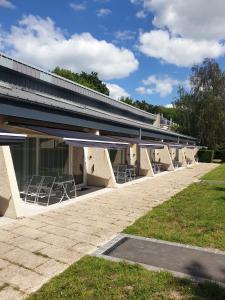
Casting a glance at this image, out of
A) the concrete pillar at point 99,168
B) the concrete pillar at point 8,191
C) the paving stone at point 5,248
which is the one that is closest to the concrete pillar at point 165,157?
the concrete pillar at point 99,168

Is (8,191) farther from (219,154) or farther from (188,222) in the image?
(219,154)

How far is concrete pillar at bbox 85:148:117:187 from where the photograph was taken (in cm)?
1587

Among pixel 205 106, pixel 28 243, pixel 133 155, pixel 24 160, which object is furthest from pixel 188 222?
pixel 205 106

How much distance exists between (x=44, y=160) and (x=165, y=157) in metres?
15.9

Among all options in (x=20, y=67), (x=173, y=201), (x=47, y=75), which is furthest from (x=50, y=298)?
(x=47, y=75)

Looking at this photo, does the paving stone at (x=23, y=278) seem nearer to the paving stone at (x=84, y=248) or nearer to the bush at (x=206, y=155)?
the paving stone at (x=84, y=248)

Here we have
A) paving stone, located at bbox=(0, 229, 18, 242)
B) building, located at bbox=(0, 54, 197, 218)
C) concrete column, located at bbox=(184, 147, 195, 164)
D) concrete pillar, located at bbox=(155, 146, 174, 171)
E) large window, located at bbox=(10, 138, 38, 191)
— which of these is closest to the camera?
paving stone, located at bbox=(0, 229, 18, 242)

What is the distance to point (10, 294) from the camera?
493 centimetres

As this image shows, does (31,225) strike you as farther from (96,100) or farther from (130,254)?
(96,100)

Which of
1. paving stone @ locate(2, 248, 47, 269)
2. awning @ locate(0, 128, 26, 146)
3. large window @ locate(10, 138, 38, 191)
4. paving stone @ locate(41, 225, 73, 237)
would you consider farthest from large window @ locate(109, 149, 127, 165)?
paving stone @ locate(2, 248, 47, 269)

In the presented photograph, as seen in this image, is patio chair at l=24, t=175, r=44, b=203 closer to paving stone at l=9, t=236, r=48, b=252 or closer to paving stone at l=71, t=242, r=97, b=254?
paving stone at l=9, t=236, r=48, b=252

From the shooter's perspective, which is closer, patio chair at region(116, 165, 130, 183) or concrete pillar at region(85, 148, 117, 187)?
concrete pillar at region(85, 148, 117, 187)

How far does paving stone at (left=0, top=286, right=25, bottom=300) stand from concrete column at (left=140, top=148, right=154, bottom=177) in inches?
684

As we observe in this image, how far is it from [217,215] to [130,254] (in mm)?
4696
